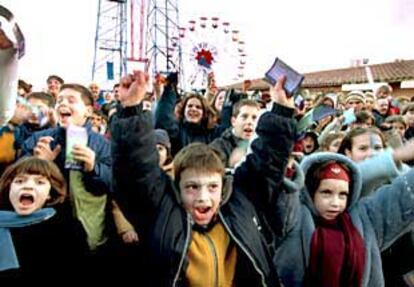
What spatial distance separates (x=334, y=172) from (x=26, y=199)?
1463 mm

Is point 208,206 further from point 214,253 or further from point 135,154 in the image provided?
point 135,154

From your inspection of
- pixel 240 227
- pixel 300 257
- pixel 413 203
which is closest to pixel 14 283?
pixel 240 227

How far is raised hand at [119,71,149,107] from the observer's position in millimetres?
1964

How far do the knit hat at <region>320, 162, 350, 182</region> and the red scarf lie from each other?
218 mm

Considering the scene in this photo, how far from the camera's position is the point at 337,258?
2164 millimetres

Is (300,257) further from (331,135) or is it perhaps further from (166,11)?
(166,11)

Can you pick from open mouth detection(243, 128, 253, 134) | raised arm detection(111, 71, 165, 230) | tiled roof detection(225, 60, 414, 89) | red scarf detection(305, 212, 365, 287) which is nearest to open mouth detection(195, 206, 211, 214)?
raised arm detection(111, 71, 165, 230)

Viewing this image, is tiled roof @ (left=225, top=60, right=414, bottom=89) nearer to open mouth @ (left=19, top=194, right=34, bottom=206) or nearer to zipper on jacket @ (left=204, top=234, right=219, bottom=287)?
open mouth @ (left=19, top=194, right=34, bottom=206)

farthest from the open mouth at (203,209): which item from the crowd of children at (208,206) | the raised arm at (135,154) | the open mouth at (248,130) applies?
the open mouth at (248,130)

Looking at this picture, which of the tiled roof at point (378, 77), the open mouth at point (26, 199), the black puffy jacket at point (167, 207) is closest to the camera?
the black puffy jacket at point (167, 207)

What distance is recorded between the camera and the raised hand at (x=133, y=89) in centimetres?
196

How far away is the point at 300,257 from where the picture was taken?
2.24 metres

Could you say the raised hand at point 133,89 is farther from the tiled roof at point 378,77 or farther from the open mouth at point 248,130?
the tiled roof at point 378,77

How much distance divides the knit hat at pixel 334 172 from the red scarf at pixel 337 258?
218 millimetres
